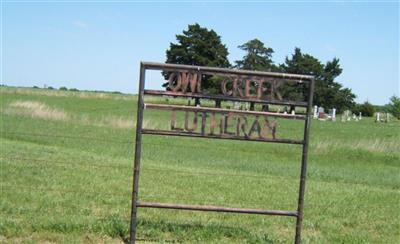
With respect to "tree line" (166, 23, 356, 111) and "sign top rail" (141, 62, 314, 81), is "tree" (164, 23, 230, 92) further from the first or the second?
"sign top rail" (141, 62, 314, 81)

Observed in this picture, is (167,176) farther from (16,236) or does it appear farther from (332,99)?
(332,99)

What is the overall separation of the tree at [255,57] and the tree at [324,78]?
280 cm

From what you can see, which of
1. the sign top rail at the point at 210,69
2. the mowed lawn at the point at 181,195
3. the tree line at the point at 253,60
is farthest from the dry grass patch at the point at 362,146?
the tree line at the point at 253,60

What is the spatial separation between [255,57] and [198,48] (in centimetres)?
997

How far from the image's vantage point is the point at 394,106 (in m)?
89.0

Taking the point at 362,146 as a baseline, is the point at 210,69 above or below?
above

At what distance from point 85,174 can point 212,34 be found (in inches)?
2875

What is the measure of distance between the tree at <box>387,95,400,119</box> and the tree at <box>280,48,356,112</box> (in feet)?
23.0

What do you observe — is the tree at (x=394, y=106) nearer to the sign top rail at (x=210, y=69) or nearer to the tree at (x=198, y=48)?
the tree at (x=198, y=48)

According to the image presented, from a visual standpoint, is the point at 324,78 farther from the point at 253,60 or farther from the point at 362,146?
the point at 362,146

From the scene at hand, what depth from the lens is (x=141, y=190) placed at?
959 centimetres

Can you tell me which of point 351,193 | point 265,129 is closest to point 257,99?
point 265,129

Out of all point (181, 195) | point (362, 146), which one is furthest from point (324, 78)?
point (181, 195)

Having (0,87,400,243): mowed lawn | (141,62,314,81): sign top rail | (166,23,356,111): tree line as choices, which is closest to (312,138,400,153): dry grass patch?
(0,87,400,243): mowed lawn
